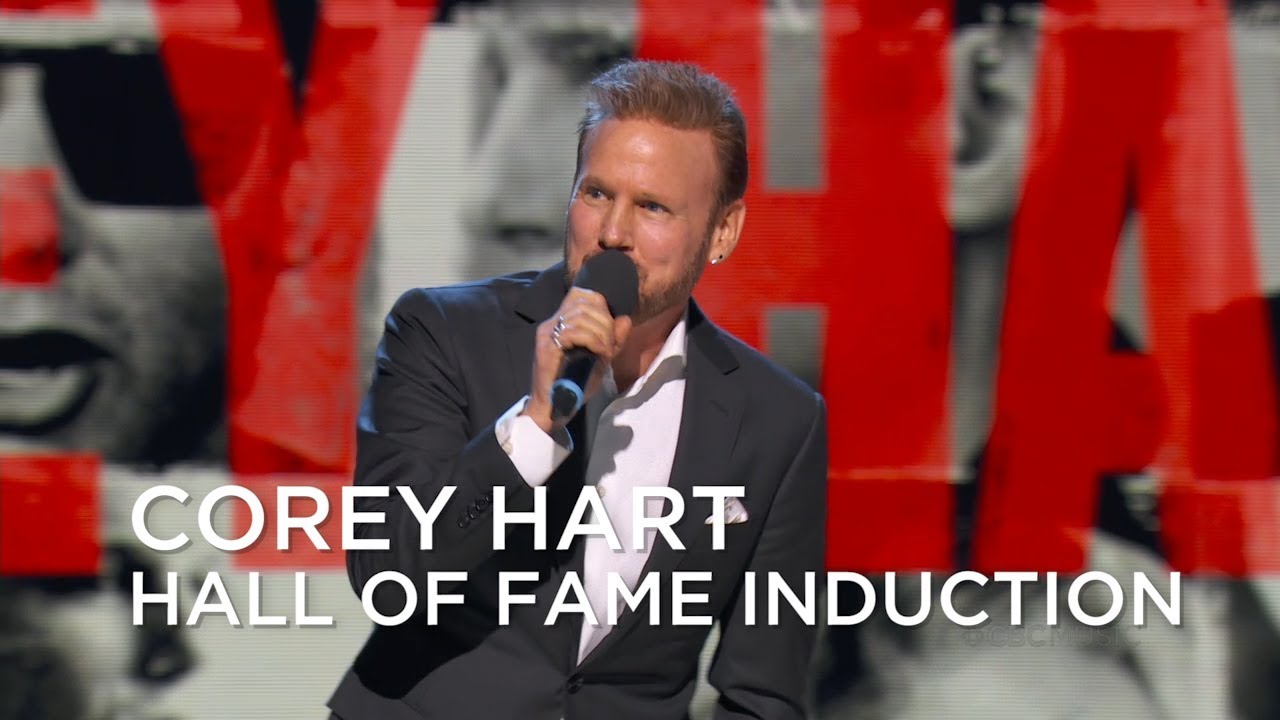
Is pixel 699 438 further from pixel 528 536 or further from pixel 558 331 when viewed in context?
pixel 558 331

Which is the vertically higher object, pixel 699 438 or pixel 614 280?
pixel 614 280

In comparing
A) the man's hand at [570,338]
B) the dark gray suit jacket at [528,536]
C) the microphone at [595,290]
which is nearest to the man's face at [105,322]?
the dark gray suit jacket at [528,536]

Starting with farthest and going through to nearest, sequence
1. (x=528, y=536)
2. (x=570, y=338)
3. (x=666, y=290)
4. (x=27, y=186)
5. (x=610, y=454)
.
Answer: (x=27, y=186) < (x=610, y=454) < (x=666, y=290) < (x=528, y=536) < (x=570, y=338)

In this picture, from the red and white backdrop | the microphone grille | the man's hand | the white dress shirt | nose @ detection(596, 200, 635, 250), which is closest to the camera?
the man's hand

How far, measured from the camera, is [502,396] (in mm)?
1752

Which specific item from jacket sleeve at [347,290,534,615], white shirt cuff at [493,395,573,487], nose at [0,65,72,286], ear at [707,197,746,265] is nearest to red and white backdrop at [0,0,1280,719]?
nose at [0,65,72,286]

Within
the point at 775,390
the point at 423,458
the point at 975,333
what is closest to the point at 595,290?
the point at 423,458

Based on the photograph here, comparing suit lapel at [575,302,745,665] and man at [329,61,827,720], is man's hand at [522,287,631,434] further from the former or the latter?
suit lapel at [575,302,745,665]

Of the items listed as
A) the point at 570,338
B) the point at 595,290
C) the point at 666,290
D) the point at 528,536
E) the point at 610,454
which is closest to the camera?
the point at 570,338

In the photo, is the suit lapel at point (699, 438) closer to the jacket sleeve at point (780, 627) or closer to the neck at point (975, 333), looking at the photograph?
the jacket sleeve at point (780, 627)

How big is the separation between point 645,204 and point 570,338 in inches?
14.9

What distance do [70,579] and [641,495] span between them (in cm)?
235

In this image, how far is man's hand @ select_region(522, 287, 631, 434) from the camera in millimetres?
1461

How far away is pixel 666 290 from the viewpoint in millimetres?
1831
